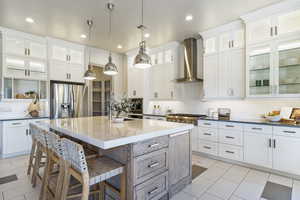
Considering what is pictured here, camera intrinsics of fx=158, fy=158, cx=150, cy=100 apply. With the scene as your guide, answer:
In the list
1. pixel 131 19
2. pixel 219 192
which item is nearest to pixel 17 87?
pixel 131 19

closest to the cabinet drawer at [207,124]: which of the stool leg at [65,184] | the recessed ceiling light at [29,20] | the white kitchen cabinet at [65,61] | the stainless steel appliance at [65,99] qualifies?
the stool leg at [65,184]

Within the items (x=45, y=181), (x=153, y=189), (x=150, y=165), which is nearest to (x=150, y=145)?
(x=150, y=165)

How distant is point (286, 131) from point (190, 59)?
2.58m

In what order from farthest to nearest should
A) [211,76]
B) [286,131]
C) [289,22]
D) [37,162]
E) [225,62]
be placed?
1. [211,76]
2. [225,62]
3. [289,22]
4. [286,131]
5. [37,162]

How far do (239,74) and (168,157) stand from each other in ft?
8.06

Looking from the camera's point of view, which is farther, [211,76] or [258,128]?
[211,76]

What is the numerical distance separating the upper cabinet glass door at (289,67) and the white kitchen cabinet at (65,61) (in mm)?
4872

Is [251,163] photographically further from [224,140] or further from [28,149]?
[28,149]

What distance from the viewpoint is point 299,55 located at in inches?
107

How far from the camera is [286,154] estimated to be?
2615 millimetres

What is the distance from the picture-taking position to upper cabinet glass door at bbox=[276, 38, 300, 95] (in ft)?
8.96

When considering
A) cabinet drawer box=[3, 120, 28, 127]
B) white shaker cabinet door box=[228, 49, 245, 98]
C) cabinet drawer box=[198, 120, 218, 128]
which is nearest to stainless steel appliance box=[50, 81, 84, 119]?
cabinet drawer box=[3, 120, 28, 127]

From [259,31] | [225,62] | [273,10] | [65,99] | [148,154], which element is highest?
[273,10]

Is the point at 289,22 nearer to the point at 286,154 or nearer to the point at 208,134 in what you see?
the point at 286,154
